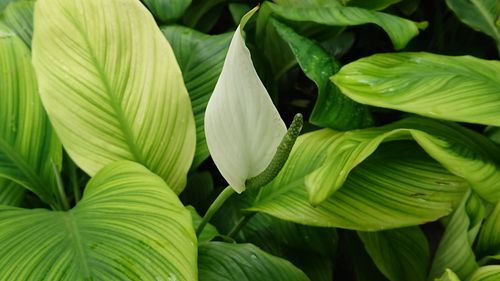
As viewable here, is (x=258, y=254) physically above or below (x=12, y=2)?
below

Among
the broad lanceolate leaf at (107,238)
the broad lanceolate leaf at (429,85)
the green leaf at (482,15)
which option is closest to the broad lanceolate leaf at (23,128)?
the broad lanceolate leaf at (107,238)

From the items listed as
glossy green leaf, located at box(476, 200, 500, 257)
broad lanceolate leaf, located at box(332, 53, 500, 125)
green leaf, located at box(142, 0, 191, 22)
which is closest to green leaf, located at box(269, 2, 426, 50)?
broad lanceolate leaf, located at box(332, 53, 500, 125)

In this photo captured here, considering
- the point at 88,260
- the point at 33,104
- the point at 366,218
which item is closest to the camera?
the point at 88,260

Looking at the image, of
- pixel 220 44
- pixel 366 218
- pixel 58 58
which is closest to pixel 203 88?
pixel 220 44

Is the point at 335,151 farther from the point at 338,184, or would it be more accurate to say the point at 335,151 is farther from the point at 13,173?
the point at 13,173

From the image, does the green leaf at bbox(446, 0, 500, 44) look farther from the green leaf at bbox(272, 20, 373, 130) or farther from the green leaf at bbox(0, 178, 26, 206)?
the green leaf at bbox(0, 178, 26, 206)

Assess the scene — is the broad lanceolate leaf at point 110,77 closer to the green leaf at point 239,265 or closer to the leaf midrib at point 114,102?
the leaf midrib at point 114,102

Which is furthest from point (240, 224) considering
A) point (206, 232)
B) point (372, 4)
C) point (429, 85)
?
point (372, 4)
